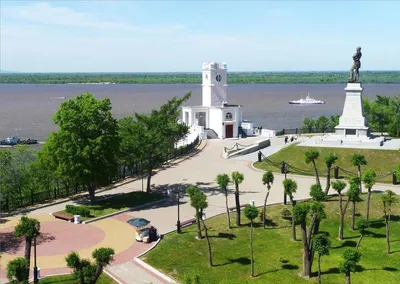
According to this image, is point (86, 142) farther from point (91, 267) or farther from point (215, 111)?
point (215, 111)

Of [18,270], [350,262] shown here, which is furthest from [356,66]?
[18,270]

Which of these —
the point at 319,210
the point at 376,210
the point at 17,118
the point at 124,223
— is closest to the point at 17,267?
the point at 124,223

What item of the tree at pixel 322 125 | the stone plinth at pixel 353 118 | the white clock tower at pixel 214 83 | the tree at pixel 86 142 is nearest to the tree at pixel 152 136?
the tree at pixel 86 142

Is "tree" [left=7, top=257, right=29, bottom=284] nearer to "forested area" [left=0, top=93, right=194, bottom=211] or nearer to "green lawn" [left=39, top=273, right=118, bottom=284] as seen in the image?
"green lawn" [left=39, top=273, right=118, bottom=284]

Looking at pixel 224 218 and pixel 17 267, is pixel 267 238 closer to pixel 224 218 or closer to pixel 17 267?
pixel 224 218

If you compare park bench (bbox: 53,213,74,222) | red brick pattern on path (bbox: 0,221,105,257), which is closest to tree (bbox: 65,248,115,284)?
red brick pattern on path (bbox: 0,221,105,257)
